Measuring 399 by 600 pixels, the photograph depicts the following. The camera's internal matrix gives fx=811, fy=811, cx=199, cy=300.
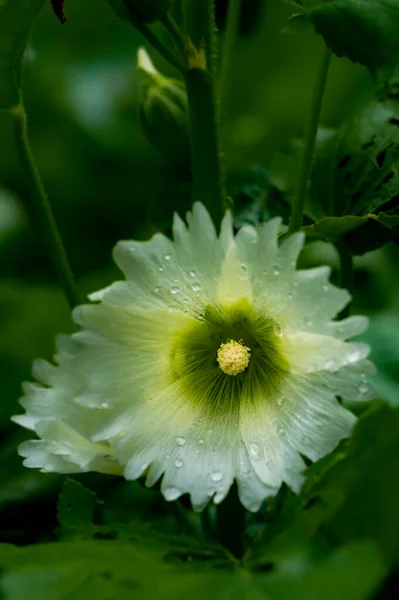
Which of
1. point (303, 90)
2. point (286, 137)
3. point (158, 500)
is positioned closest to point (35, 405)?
point (158, 500)

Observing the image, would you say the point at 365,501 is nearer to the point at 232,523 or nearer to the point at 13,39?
the point at 232,523

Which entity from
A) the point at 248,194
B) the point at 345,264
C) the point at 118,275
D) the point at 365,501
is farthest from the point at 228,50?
the point at 365,501

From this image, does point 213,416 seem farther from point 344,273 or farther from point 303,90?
point 303,90

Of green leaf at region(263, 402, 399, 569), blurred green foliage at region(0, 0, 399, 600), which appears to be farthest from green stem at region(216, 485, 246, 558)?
green leaf at region(263, 402, 399, 569)

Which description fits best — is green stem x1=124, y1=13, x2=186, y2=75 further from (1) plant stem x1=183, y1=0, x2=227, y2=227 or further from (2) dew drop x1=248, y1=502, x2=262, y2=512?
(2) dew drop x1=248, y1=502, x2=262, y2=512

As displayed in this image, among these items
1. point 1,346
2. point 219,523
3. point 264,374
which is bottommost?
point 1,346

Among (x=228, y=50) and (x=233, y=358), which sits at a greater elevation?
(x=228, y=50)

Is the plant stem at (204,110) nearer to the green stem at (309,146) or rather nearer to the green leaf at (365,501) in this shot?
the green stem at (309,146)

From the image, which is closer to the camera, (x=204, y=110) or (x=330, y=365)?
(x=330, y=365)
